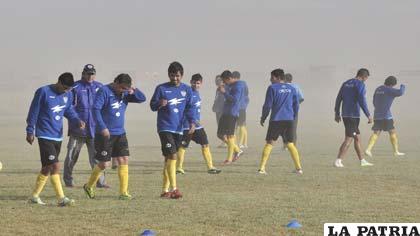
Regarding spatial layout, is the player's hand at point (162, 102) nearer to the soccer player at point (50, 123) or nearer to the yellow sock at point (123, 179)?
the yellow sock at point (123, 179)

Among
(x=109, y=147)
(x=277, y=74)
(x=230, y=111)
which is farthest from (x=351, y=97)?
(x=109, y=147)

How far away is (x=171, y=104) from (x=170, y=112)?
0.43 feet

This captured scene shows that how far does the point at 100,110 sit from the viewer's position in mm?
11719

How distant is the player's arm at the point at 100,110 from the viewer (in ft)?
37.6

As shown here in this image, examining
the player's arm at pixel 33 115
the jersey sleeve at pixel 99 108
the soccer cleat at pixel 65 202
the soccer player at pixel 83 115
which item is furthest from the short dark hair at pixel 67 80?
the soccer player at pixel 83 115

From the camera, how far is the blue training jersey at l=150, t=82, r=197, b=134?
12032mm

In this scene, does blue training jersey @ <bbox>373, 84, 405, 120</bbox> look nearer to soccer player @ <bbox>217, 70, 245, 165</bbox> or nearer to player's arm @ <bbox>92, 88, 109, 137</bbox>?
soccer player @ <bbox>217, 70, 245, 165</bbox>

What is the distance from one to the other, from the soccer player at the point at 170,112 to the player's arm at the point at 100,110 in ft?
2.53

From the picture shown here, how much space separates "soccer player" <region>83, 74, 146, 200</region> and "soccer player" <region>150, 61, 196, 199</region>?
0.35 meters

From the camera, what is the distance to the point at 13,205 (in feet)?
36.4

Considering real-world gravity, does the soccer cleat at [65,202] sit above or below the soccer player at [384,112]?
below

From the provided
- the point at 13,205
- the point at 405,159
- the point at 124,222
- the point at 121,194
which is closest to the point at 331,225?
the point at 124,222

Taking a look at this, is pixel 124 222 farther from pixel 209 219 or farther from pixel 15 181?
pixel 15 181

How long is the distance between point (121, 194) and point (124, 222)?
2172mm
